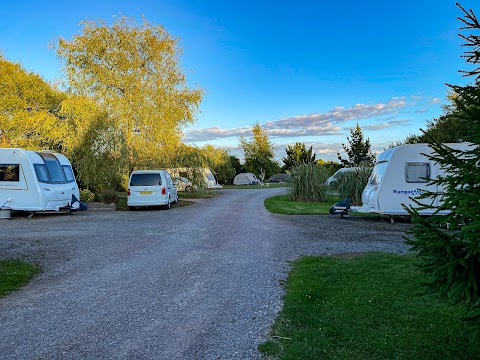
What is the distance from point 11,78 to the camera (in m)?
26.3

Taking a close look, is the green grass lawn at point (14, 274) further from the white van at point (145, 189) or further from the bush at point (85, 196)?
the bush at point (85, 196)

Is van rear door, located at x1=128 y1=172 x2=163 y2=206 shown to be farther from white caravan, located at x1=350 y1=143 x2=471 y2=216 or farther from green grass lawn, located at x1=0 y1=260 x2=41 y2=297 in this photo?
green grass lawn, located at x1=0 y1=260 x2=41 y2=297

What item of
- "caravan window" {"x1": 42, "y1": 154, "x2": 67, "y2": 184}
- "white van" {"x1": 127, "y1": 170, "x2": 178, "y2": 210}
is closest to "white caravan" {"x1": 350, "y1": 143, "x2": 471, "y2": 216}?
"white van" {"x1": 127, "y1": 170, "x2": 178, "y2": 210}

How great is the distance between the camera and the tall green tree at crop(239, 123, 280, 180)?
58.6 metres

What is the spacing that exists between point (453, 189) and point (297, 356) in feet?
6.11

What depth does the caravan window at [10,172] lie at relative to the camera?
1437 centimetres

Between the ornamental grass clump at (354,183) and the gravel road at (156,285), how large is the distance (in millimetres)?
7611

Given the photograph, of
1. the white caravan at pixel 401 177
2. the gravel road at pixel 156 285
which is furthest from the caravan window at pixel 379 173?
the gravel road at pixel 156 285

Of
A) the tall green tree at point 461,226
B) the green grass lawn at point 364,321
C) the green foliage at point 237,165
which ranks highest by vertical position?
the green foliage at point 237,165

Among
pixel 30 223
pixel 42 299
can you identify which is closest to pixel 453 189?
pixel 42 299

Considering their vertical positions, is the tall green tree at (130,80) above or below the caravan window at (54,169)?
above

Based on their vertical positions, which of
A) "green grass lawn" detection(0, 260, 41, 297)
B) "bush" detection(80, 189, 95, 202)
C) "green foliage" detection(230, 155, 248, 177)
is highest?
"green foliage" detection(230, 155, 248, 177)

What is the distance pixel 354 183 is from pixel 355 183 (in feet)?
0.20

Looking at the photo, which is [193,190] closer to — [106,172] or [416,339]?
[106,172]
